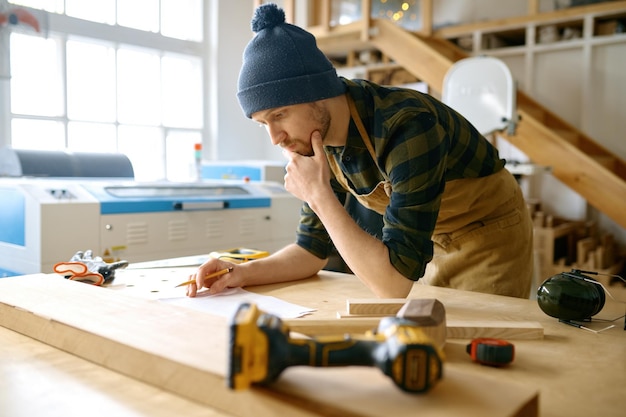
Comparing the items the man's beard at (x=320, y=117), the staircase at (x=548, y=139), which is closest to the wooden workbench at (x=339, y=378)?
the man's beard at (x=320, y=117)

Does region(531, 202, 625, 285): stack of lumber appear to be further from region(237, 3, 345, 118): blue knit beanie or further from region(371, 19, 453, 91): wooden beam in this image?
region(237, 3, 345, 118): blue knit beanie

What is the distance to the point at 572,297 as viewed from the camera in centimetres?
104

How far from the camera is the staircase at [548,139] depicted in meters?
3.93

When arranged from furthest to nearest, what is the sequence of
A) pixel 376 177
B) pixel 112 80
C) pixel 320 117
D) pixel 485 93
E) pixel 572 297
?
pixel 112 80
pixel 485 93
pixel 376 177
pixel 320 117
pixel 572 297

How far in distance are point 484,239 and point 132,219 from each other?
5.33 ft

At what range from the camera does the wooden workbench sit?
644mm

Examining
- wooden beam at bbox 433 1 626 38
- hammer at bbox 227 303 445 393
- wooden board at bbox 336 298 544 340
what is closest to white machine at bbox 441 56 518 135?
wooden beam at bbox 433 1 626 38

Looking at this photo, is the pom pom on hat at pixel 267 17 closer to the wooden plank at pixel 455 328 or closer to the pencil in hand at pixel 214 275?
the pencil in hand at pixel 214 275

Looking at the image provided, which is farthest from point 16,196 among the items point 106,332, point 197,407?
point 197,407

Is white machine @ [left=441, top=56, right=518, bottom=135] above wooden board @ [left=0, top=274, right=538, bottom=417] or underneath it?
above

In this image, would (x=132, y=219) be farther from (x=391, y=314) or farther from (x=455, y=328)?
(x=455, y=328)

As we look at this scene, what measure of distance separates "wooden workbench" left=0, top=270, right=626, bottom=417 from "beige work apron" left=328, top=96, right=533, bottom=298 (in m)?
0.46

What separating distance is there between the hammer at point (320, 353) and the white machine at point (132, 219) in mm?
1892

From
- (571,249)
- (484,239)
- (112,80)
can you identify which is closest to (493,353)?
(484,239)
